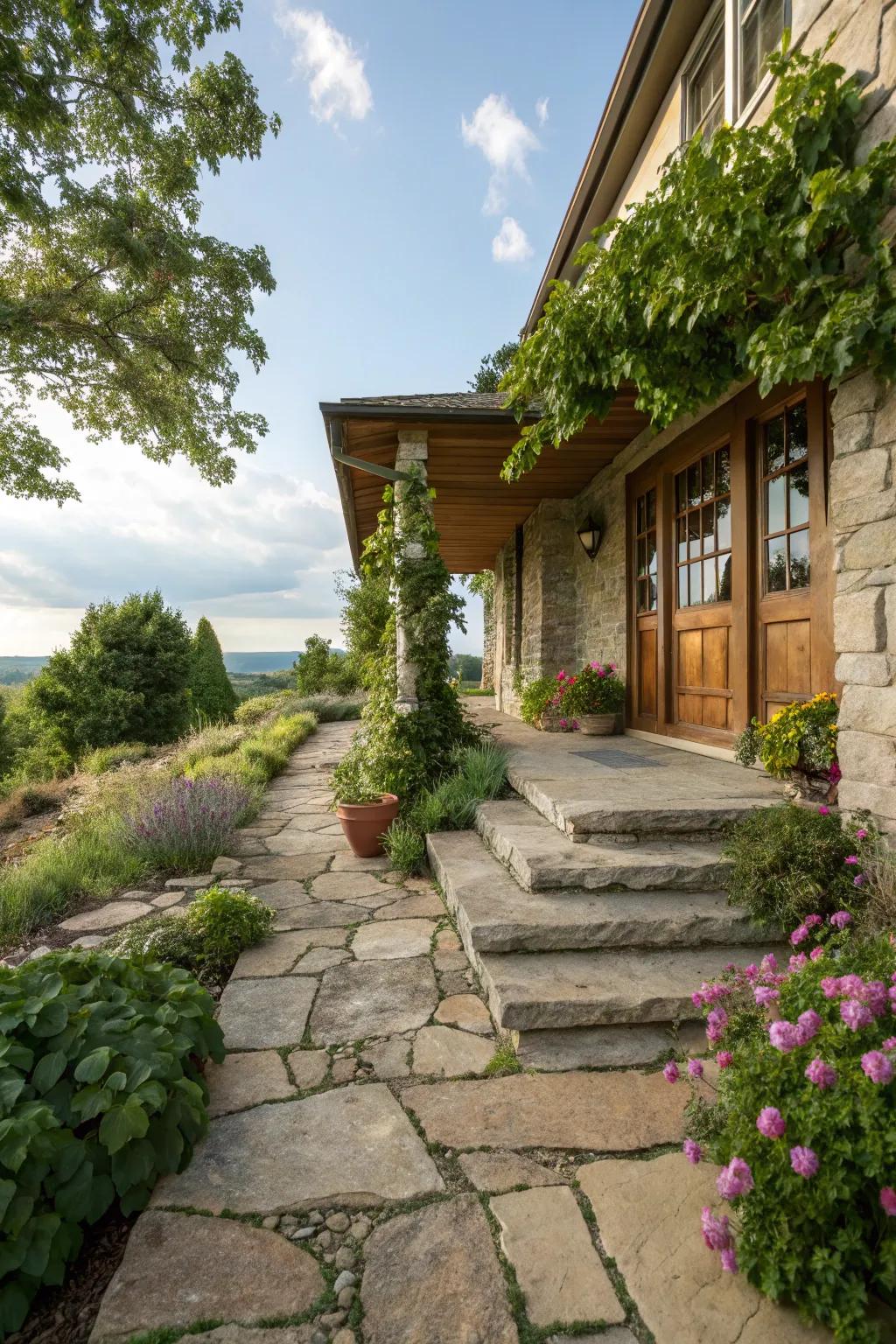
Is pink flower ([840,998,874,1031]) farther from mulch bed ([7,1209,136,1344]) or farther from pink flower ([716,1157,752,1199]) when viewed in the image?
mulch bed ([7,1209,136,1344])

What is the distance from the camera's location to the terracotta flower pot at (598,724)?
655cm

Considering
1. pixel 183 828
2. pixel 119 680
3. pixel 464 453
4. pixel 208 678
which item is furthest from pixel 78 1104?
pixel 208 678

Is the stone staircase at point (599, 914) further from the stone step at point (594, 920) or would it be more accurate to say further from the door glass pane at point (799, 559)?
the door glass pane at point (799, 559)

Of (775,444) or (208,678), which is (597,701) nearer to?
(775,444)

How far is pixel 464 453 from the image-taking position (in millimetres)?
5664

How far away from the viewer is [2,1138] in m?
1.40

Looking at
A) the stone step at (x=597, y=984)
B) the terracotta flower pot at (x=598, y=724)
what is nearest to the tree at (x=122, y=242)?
the terracotta flower pot at (x=598, y=724)

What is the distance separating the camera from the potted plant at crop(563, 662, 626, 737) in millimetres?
6562

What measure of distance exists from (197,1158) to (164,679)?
36.4 ft

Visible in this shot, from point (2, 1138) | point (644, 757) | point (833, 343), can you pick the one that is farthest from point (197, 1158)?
point (644, 757)

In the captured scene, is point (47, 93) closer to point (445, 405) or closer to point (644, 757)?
point (445, 405)

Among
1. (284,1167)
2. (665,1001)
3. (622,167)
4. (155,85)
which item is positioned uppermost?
(155,85)

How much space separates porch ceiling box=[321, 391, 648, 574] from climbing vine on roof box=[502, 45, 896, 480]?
1328mm

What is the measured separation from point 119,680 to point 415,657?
815 cm
